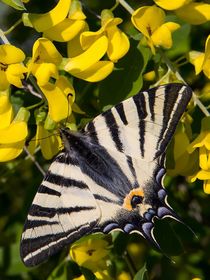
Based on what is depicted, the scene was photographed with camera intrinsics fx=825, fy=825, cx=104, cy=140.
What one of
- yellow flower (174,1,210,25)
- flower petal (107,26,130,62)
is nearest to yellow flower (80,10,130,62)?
flower petal (107,26,130,62)

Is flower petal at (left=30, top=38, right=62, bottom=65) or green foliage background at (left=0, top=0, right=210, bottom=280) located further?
green foliage background at (left=0, top=0, right=210, bottom=280)

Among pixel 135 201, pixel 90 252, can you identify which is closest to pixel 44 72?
pixel 135 201

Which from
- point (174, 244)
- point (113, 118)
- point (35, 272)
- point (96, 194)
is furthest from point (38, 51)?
point (35, 272)

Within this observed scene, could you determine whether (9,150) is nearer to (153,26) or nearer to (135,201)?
(135,201)

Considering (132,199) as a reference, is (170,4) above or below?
above

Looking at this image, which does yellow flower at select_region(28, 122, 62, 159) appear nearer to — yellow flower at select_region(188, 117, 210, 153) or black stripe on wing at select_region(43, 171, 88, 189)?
black stripe on wing at select_region(43, 171, 88, 189)

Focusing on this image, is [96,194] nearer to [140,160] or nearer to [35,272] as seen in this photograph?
[140,160]

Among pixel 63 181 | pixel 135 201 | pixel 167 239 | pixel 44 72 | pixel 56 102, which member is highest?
pixel 44 72
